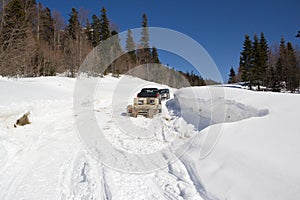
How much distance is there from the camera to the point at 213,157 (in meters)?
4.66

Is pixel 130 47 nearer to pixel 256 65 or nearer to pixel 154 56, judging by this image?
pixel 154 56

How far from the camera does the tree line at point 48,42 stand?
15820 millimetres

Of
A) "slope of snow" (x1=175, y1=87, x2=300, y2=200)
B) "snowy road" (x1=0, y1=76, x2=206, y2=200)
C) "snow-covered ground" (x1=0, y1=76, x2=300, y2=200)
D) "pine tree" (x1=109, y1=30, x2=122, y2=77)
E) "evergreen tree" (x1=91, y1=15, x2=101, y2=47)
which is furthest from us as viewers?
"evergreen tree" (x1=91, y1=15, x2=101, y2=47)

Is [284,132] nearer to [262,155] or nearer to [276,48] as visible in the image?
[262,155]

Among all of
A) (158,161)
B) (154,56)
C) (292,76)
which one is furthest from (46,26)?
(292,76)

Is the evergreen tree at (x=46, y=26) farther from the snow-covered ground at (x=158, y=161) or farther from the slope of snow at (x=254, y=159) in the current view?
the slope of snow at (x=254, y=159)

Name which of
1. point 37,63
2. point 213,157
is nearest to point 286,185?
point 213,157

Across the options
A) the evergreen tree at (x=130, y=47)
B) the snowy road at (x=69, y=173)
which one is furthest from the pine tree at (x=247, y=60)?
the snowy road at (x=69, y=173)

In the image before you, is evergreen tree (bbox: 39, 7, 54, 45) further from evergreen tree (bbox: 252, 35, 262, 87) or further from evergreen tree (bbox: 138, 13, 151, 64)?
Answer: evergreen tree (bbox: 252, 35, 262, 87)

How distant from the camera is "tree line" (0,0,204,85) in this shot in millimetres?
→ 15820

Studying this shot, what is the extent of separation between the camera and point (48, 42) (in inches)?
1382

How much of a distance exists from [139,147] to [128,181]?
229 centimetres

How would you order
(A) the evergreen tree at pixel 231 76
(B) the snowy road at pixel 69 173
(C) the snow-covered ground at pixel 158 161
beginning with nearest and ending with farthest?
(C) the snow-covered ground at pixel 158 161 < (B) the snowy road at pixel 69 173 < (A) the evergreen tree at pixel 231 76

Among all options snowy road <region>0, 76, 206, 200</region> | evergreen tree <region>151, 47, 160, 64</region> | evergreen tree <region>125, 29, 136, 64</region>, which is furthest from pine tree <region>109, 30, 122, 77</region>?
snowy road <region>0, 76, 206, 200</region>
